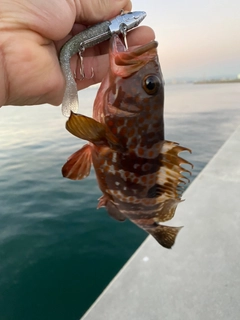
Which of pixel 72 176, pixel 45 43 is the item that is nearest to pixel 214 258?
pixel 72 176

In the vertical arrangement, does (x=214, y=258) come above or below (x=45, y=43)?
below

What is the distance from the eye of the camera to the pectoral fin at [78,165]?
150cm

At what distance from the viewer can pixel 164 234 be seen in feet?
5.18

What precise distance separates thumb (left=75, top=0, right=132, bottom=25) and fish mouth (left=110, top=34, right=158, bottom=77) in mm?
453

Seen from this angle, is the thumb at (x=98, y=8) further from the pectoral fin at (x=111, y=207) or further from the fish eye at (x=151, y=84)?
the pectoral fin at (x=111, y=207)

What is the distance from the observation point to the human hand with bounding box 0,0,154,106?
154cm

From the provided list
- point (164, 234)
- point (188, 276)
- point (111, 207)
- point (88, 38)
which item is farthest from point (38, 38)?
point (188, 276)

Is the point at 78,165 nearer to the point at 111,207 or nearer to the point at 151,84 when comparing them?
the point at 111,207

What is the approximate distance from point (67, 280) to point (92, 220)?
1.87 metres

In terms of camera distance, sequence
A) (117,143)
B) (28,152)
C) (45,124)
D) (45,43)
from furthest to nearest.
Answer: (45,124)
(28,152)
(45,43)
(117,143)

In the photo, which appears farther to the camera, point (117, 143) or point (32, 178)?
point (32, 178)

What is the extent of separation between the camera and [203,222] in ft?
14.5

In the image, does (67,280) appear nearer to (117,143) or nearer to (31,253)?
(31,253)

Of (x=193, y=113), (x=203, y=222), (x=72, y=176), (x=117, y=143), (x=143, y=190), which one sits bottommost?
(x=193, y=113)
